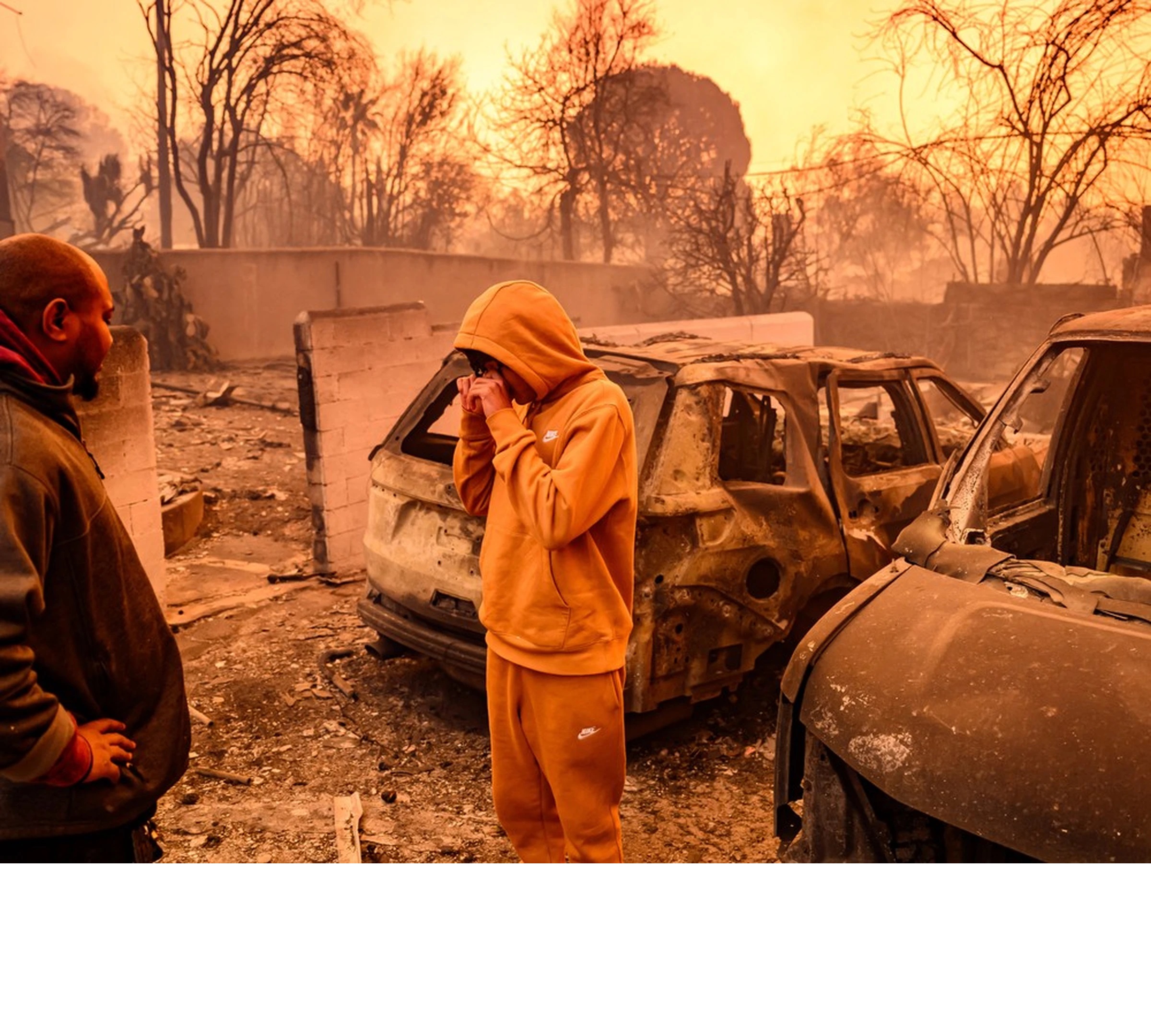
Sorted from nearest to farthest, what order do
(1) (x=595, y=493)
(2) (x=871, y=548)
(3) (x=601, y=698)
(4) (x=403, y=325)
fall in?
(1) (x=595, y=493) < (3) (x=601, y=698) < (2) (x=871, y=548) < (4) (x=403, y=325)

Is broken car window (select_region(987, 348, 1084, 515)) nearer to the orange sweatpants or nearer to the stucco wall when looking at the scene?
the orange sweatpants

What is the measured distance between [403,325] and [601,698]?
383 cm

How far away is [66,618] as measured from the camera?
5.90 feet

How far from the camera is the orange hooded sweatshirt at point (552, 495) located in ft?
7.20

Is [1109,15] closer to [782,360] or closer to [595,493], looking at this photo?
[782,360]

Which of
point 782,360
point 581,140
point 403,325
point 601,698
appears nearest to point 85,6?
point 581,140

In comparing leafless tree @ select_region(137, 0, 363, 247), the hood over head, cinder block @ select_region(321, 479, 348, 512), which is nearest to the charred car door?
the hood over head

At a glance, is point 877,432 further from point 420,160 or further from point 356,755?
point 356,755

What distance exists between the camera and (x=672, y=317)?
6219mm

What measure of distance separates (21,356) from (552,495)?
3.22 ft

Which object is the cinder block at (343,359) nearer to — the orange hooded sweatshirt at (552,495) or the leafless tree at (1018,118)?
the leafless tree at (1018,118)

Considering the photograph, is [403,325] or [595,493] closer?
[595,493]

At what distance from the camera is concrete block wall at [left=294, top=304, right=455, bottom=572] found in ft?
17.7

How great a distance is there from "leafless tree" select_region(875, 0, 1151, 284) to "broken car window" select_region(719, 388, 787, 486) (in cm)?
107
